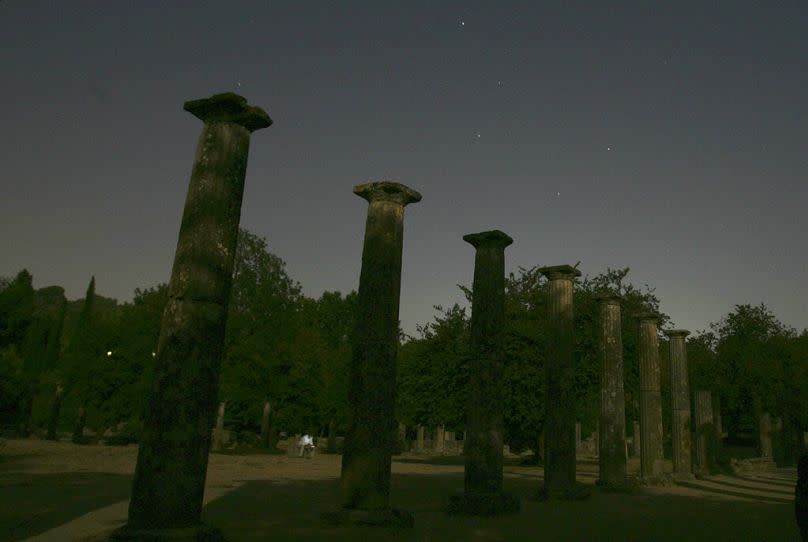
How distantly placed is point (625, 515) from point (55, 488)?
1195 cm

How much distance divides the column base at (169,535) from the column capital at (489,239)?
877 cm

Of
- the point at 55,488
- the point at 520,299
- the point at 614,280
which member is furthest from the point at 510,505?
the point at 614,280

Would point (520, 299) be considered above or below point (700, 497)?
above

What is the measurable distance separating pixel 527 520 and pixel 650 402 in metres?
11.2

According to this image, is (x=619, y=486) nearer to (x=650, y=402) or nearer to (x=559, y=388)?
A: (x=559, y=388)

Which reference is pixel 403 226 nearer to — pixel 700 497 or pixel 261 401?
pixel 700 497

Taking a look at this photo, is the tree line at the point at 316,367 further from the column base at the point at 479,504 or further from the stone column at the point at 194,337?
the stone column at the point at 194,337

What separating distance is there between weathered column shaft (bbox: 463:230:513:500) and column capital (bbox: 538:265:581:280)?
3.47 meters

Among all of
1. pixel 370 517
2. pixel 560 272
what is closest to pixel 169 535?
pixel 370 517

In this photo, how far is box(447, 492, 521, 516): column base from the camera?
11.7 meters

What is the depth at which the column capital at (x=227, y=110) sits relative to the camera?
773 centimetres

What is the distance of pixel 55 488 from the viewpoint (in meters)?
Result: 13.0

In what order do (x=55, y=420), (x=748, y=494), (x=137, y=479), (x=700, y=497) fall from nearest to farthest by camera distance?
(x=137, y=479) < (x=700, y=497) < (x=748, y=494) < (x=55, y=420)

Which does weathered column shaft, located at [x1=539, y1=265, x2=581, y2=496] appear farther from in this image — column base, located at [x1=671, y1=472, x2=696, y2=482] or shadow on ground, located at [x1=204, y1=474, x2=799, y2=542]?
column base, located at [x1=671, y1=472, x2=696, y2=482]
